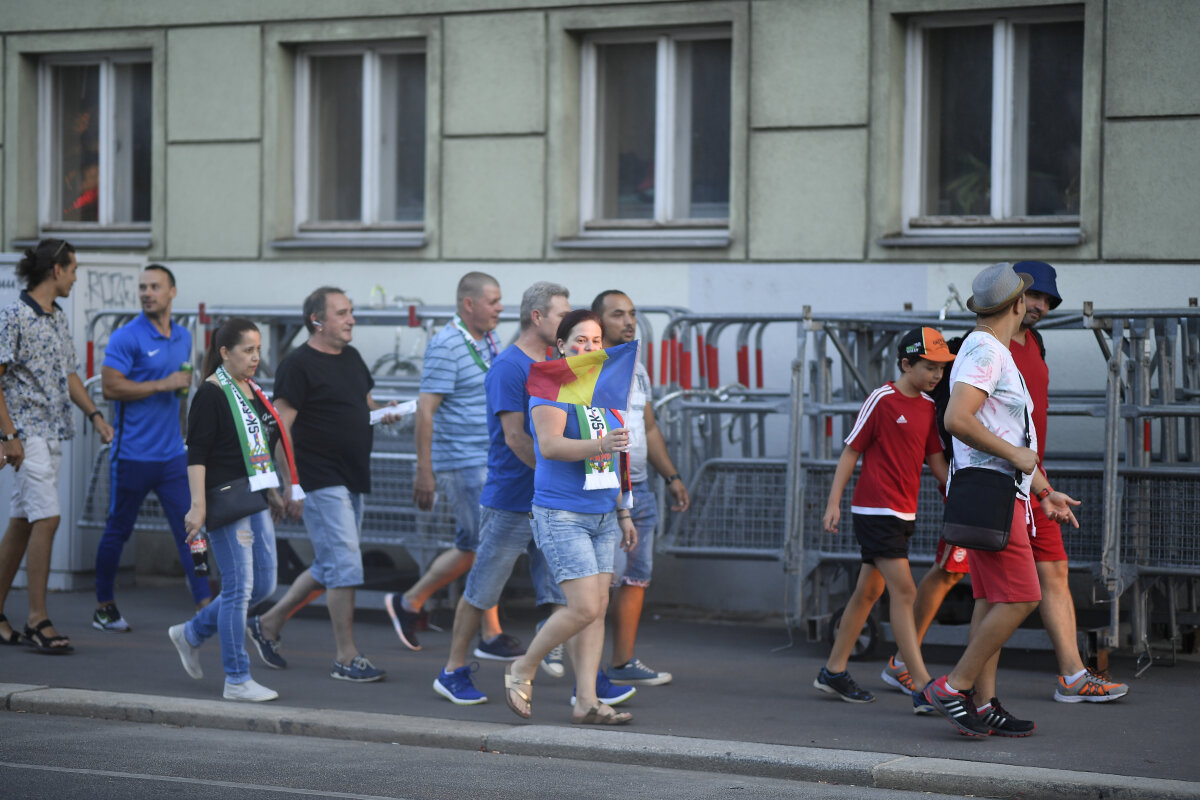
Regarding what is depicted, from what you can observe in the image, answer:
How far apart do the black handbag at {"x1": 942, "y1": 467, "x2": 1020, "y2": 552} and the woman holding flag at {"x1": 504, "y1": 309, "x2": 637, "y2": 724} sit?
1413 mm

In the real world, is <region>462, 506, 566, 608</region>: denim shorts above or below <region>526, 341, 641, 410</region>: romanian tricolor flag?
below

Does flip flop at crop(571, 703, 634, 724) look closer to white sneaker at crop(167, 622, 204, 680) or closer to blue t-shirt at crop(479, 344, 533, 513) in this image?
blue t-shirt at crop(479, 344, 533, 513)

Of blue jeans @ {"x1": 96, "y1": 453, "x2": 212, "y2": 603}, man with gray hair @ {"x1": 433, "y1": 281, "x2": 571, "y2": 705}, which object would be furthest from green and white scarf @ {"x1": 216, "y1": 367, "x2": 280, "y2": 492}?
blue jeans @ {"x1": 96, "y1": 453, "x2": 212, "y2": 603}

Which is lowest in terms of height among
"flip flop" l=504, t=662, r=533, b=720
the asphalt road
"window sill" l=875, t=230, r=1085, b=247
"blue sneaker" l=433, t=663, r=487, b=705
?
the asphalt road

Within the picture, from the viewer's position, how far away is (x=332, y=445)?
8.12m

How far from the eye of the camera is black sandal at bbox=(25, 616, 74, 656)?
8805 millimetres

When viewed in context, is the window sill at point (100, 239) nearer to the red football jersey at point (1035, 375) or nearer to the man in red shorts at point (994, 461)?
the red football jersey at point (1035, 375)

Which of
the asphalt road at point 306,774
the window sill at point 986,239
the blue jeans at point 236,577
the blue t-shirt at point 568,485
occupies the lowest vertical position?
the asphalt road at point 306,774

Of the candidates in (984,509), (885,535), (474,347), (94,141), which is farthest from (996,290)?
(94,141)

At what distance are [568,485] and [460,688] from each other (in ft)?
4.37

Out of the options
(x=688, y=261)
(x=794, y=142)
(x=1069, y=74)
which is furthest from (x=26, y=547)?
(x=1069, y=74)

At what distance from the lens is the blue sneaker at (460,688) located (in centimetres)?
755

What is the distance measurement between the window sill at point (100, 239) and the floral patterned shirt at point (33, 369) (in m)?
3.69


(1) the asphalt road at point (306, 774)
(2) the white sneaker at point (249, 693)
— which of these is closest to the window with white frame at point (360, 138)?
(2) the white sneaker at point (249, 693)
